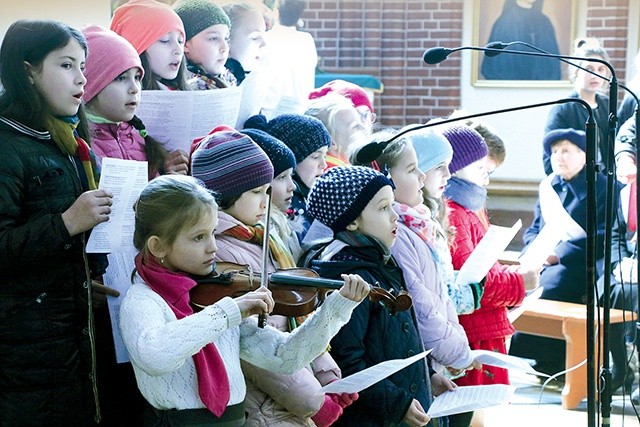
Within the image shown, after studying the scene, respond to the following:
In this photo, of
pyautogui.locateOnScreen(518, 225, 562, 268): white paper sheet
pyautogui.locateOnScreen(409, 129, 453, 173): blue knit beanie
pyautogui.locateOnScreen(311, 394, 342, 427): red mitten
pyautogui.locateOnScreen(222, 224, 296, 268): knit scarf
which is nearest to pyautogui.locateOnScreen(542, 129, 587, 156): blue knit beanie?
pyautogui.locateOnScreen(518, 225, 562, 268): white paper sheet

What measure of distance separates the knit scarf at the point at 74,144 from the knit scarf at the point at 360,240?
732mm

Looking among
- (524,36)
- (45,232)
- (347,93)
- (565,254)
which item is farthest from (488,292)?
(524,36)

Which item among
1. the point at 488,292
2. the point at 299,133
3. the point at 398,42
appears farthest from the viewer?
the point at 398,42

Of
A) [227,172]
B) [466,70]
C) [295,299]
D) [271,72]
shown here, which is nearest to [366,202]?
[227,172]

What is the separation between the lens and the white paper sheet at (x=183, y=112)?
3.18 metres

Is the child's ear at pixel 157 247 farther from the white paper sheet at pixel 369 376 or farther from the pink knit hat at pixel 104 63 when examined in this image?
the pink knit hat at pixel 104 63

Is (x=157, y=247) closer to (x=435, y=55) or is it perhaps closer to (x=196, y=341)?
(x=196, y=341)

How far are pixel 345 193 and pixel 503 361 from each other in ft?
2.13

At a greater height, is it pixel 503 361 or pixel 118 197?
pixel 118 197

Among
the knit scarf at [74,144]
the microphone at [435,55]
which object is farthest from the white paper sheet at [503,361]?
the knit scarf at [74,144]

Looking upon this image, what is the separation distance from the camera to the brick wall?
10828 mm

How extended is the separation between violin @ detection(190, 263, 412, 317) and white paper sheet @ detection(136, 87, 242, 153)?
762mm

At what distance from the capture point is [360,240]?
10.3 feet

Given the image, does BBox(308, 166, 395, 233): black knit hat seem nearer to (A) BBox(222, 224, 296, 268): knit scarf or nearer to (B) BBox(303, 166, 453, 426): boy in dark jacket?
(B) BBox(303, 166, 453, 426): boy in dark jacket
